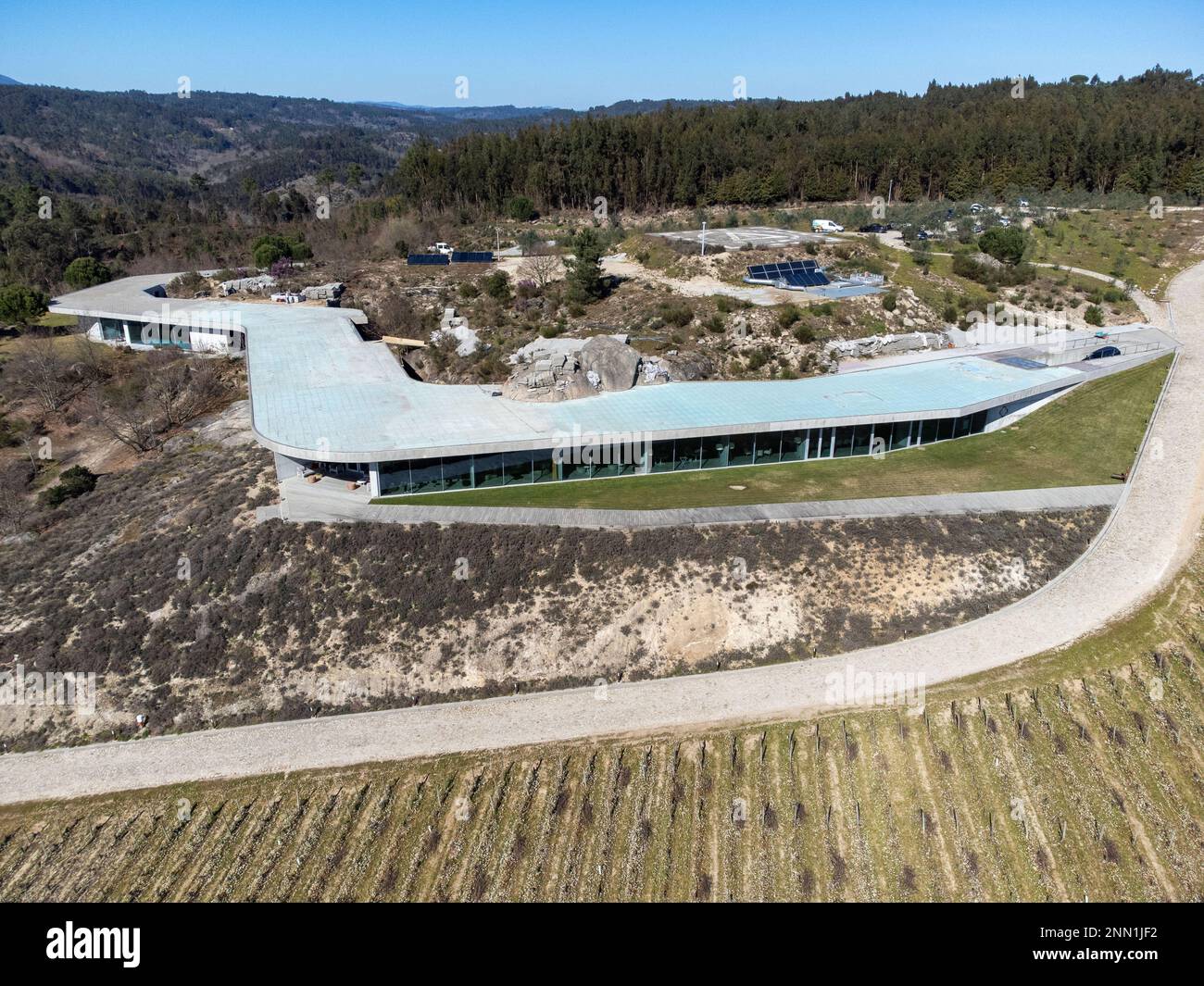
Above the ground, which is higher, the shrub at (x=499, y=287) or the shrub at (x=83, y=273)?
the shrub at (x=83, y=273)

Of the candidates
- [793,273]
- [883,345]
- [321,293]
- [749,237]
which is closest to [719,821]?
[883,345]

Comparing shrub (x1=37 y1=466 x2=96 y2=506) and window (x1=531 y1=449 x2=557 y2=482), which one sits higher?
window (x1=531 y1=449 x2=557 y2=482)

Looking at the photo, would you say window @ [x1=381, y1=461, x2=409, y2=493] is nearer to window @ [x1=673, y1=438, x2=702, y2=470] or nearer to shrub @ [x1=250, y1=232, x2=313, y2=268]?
window @ [x1=673, y1=438, x2=702, y2=470]

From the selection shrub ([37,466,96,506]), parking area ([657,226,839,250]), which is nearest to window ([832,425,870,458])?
parking area ([657,226,839,250])

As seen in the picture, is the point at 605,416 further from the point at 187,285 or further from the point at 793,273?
the point at 187,285

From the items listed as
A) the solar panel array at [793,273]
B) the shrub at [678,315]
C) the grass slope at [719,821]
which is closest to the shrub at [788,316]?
the solar panel array at [793,273]

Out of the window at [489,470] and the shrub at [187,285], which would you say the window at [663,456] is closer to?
the window at [489,470]

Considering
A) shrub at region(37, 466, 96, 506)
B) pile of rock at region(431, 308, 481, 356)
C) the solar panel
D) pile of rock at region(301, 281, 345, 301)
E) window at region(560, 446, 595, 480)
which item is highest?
the solar panel

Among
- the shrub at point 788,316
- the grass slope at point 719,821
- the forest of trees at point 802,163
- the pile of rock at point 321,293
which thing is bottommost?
the grass slope at point 719,821
